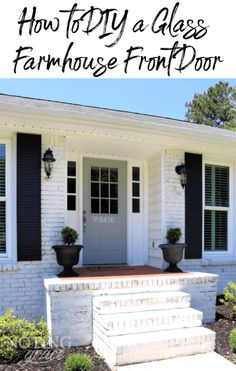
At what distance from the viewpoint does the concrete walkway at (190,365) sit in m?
3.42

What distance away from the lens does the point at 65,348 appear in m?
4.04

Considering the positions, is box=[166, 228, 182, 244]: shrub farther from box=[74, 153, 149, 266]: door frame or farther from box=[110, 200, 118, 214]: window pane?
box=[110, 200, 118, 214]: window pane

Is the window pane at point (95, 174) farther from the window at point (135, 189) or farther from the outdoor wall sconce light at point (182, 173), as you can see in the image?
→ the outdoor wall sconce light at point (182, 173)

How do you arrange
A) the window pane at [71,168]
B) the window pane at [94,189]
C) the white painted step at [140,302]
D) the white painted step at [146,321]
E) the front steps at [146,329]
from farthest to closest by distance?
the window pane at [94,189], the window pane at [71,168], the white painted step at [140,302], the white painted step at [146,321], the front steps at [146,329]

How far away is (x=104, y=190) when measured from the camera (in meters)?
6.33

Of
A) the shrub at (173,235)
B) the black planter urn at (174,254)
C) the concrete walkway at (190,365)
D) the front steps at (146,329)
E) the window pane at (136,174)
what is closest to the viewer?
the concrete walkway at (190,365)

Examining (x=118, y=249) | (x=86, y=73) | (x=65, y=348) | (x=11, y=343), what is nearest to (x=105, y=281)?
(x=65, y=348)

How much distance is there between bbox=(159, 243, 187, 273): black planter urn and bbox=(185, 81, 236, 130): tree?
20191 millimetres

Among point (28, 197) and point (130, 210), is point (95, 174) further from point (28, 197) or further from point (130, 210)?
point (28, 197)

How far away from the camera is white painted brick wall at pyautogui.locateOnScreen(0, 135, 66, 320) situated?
477 cm

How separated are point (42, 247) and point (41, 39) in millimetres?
3274

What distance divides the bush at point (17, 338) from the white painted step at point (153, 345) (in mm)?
688

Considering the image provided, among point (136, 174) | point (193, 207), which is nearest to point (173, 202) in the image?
point (193, 207)

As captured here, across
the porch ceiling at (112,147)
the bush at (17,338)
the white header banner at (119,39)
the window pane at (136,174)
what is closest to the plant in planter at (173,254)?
the window pane at (136,174)
